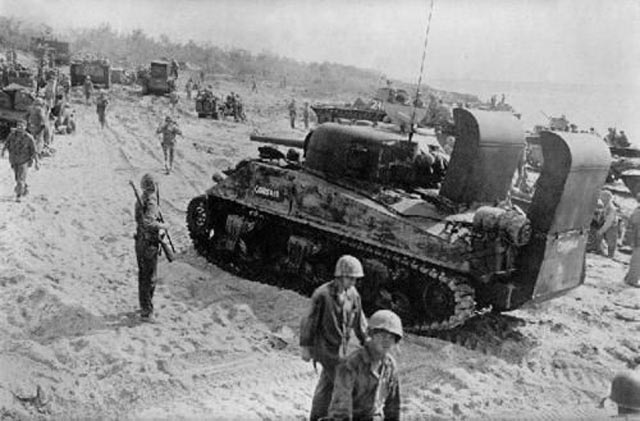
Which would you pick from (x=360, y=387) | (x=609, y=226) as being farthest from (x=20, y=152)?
(x=609, y=226)

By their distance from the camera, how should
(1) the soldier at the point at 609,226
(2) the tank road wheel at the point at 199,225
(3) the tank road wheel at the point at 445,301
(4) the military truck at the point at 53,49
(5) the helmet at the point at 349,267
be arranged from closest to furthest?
(5) the helmet at the point at 349,267
(3) the tank road wheel at the point at 445,301
(2) the tank road wheel at the point at 199,225
(1) the soldier at the point at 609,226
(4) the military truck at the point at 53,49

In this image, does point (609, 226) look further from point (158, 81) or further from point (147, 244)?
point (158, 81)

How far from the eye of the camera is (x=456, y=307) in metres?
7.98

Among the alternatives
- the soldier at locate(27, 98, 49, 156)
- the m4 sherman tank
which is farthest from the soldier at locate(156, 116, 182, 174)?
the m4 sherman tank

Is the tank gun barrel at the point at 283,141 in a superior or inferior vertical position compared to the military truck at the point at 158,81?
superior

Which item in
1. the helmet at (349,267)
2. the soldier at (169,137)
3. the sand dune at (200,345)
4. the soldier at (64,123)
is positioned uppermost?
the helmet at (349,267)

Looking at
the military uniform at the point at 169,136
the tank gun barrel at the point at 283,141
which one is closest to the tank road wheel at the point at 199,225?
the tank gun barrel at the point at 283,141

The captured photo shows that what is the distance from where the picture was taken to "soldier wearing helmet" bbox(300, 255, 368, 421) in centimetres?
539

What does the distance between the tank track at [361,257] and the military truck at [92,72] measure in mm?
27677

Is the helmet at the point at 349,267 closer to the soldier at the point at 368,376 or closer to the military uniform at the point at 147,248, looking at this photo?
the soldier at the point at 368,376

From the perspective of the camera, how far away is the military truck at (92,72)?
1437 inches

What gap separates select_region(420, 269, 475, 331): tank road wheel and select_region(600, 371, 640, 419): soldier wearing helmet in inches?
170

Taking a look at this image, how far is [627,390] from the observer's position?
359 centimetres

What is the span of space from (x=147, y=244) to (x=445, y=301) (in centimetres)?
354
